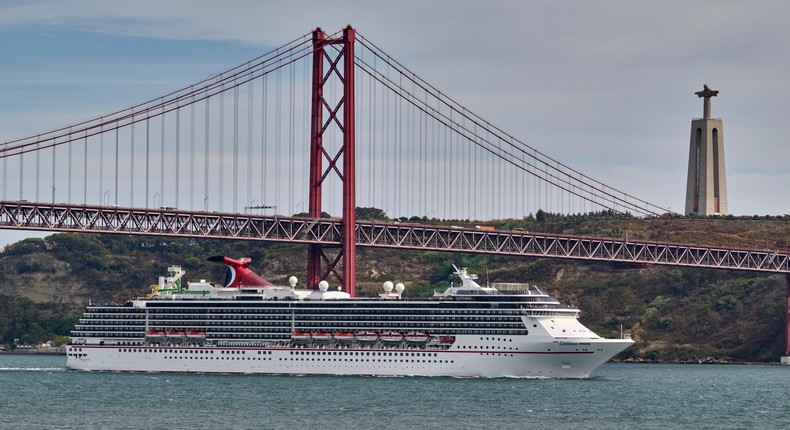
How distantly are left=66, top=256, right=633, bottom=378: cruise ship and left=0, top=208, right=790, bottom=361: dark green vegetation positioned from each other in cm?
3264

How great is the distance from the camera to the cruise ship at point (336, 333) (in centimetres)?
8550

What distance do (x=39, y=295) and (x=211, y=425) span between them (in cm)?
13174

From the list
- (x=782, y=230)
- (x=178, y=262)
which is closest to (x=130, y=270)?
(x=178, y=262)

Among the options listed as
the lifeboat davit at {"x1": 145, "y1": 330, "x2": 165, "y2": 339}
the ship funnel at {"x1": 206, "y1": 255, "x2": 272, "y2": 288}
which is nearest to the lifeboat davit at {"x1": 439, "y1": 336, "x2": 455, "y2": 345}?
the ship funnel at {"x1": 206, "y1": 255, "x2": 272, "y2": 288}

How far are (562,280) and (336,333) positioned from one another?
65.9 meters

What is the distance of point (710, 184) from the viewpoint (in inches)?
5930

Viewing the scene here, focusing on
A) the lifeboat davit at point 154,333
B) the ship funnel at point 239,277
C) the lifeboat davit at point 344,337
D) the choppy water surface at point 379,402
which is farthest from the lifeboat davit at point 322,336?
the lifeboat davit at point 154,333

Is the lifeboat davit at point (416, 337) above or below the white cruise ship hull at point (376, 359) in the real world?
above

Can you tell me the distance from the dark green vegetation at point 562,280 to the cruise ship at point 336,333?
32644 mm

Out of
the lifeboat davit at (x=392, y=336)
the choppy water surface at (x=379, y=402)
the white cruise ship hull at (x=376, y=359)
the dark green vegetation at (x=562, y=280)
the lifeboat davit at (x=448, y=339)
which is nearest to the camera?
the choppy water surface at (x=379, y=402)

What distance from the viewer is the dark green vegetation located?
133m

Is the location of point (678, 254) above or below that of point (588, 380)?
above

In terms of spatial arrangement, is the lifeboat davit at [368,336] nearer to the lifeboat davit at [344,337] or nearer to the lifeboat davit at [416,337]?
the lifeboat davit at [344,337]

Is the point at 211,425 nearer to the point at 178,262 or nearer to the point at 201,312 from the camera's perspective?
the point at 201,312
